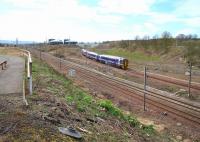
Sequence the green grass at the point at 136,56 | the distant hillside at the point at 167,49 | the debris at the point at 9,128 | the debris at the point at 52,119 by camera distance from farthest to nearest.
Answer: the green grass at the point at 136,56
the distant hillside at the point at 167,49
the debris at the point at 52,119
the debris at the point at 9,128

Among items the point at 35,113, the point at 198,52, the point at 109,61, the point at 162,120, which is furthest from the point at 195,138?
the point at 109,61

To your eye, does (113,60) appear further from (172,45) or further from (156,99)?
(156,99)

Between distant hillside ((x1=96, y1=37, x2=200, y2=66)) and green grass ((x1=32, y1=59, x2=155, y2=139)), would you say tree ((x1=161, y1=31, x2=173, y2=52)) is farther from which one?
green grass ((x1=32, y1=59, x2=155, y2=139))

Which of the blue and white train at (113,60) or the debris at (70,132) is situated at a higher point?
the debris at (70,132)

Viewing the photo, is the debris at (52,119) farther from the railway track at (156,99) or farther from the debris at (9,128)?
the railway track at (156,99)

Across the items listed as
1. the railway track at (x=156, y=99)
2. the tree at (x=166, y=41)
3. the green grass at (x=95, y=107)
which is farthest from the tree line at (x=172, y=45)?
the green grass at (x=95, y=107)

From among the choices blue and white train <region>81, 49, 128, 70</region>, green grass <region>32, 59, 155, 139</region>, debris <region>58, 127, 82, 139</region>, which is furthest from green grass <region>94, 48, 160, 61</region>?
debris <region>58, 127, 82, 139</region>

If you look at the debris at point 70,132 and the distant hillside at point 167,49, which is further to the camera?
the distant hillside at point 167,49

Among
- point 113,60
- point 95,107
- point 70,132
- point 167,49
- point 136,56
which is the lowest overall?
point 136,56

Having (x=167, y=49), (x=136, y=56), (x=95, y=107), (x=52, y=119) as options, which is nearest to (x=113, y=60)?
(x=167, y=49)

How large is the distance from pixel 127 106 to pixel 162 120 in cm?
482

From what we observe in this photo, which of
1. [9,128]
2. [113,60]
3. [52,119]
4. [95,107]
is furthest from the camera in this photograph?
[113,60]

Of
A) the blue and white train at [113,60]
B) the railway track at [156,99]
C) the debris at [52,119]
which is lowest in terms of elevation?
the railway track at [156,99]

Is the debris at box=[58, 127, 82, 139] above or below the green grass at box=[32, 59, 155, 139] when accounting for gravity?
above
